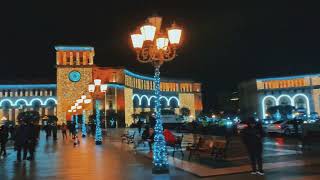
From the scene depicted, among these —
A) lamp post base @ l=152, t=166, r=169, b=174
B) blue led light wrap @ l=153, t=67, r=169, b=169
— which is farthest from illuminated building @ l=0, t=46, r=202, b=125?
lamp post base @ l=152, t=166, r=169, b=174

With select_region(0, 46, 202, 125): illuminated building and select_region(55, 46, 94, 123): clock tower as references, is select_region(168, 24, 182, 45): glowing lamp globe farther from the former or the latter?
select_region(55, 46, 94, 123): clock tower

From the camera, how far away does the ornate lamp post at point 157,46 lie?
1363cm

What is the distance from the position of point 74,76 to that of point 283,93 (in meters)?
61.9

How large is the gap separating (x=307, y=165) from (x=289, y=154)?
12.7 feet

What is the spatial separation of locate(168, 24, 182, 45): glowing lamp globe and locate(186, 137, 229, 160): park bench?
3.85m

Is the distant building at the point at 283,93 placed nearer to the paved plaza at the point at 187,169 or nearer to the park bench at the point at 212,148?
the park bench at the point at 212,148

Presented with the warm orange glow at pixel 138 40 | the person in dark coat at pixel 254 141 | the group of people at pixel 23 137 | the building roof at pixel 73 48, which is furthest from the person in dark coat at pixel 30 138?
the building roof at pixel 73 48

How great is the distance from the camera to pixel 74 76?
4210 inches

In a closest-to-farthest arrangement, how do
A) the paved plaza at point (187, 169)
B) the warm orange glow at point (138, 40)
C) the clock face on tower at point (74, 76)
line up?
1. the paved plaza at point (187, 169)
2. the warm orange glow at point (138, 40)
3. the clock face on tower at point (74, 76)

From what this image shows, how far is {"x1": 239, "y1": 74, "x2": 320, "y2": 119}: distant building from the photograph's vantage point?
424 feet

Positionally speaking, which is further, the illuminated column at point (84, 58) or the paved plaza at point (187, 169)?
the illuminated column at point (84, 58)

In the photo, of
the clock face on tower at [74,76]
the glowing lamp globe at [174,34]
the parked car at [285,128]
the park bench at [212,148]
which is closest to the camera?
the glowing lamp globe at [174,34]

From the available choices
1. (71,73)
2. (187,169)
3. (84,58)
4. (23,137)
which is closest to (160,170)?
(187,169)

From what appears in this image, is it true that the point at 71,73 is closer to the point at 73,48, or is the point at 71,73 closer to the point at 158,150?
the point at 73,48
